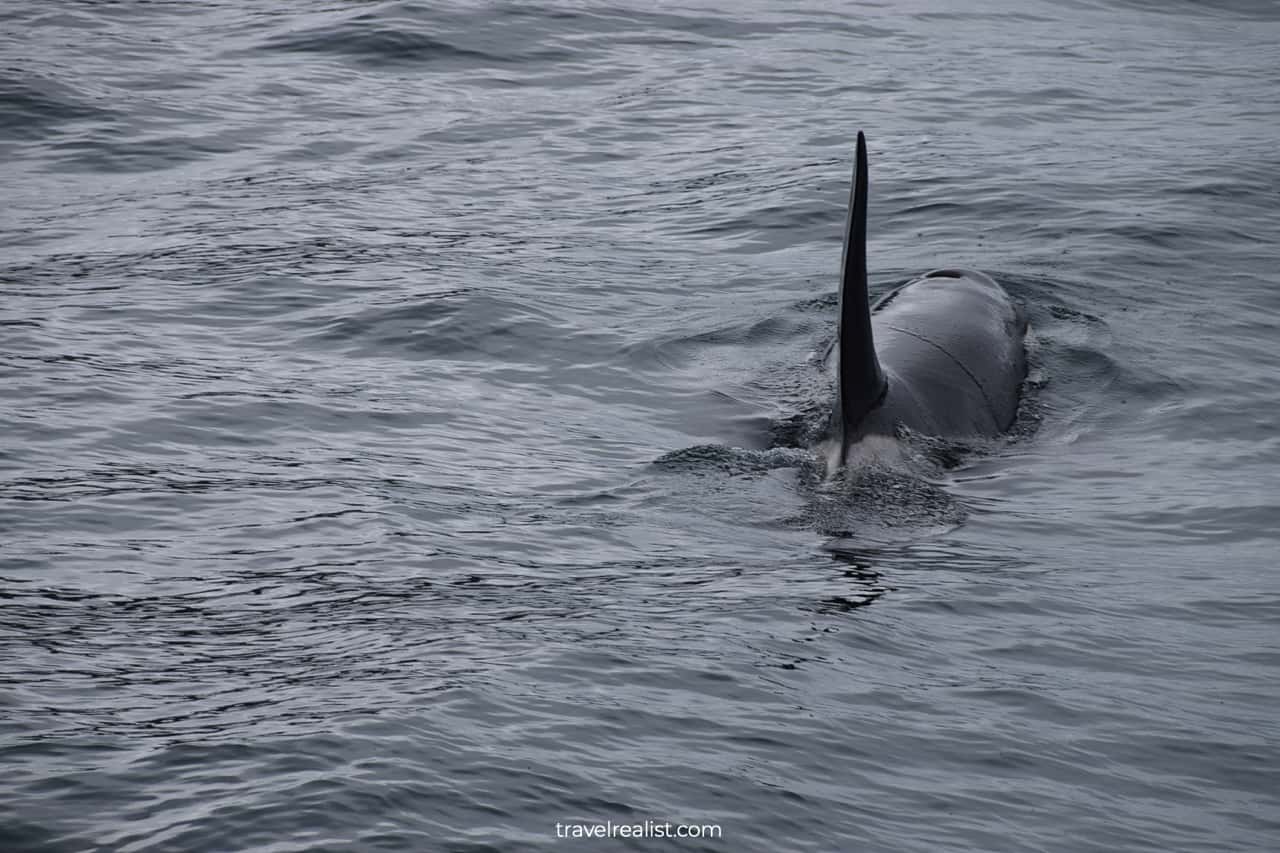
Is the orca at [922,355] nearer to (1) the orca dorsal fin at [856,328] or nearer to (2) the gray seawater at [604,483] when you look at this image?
(1) the orca dorsal fin at [856,328]

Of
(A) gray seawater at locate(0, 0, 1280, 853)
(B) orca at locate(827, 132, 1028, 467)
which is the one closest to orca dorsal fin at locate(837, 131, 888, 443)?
(B) orca at locate(827, 132, 1028, 467)

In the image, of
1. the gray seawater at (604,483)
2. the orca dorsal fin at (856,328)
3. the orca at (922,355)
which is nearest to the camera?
the gray seawater at (604,483)

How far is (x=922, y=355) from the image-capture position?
34.7ft

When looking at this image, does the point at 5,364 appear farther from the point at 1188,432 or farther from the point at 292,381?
the point at 1188,432

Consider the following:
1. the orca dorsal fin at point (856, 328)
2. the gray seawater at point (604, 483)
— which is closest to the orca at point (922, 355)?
the orca dorsal fin at point (856, 328)

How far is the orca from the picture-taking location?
8820 mm

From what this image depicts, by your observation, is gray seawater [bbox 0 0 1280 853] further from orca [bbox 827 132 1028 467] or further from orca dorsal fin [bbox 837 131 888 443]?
orca dorsal fin [bbox 837 131 888 443]

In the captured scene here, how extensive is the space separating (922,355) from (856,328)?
1830 mm

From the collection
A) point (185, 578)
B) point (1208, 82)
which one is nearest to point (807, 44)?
point (1208, 82)

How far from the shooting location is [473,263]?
1393cm

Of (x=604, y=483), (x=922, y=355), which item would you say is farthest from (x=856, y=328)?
(x=922, y=355)

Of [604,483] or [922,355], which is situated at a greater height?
[922,355]

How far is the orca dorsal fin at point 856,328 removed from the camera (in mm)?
8562

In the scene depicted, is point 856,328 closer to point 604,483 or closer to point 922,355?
point 604,483
